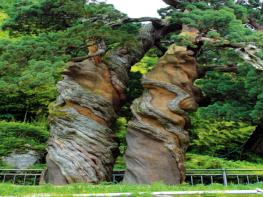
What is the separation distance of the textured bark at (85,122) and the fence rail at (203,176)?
1255 mm

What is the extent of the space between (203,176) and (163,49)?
153 inches

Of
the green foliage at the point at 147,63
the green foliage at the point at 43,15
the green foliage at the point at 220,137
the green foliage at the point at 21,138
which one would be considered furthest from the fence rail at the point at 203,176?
the green foliage at the point at 147,63

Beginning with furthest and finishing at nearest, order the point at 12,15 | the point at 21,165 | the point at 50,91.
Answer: the point at 50,91
the point at 21,165
the point at 12,15

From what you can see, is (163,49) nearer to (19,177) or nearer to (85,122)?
(85,122)

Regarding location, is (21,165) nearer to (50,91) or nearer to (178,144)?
(50,91)

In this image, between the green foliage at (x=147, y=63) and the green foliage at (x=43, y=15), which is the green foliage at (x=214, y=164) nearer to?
the green foliage at (x=147, y=63)

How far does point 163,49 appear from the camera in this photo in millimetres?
10883

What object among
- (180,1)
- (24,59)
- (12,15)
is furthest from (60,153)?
(180,1)

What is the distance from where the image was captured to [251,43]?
6668 mm

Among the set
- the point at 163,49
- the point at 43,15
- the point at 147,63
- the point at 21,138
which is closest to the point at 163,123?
the point at 43,15

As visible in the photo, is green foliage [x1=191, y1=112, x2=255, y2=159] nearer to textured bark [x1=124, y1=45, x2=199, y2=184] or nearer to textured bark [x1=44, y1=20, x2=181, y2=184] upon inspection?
textured bark [x1=124, y1=45, x2=199, y2=184]

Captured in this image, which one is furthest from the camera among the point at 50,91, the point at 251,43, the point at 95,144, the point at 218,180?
the point at 50,91

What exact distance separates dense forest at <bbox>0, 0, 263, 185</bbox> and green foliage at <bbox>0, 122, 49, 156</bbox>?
1.1 inches

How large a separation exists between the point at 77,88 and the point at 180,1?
357cm
